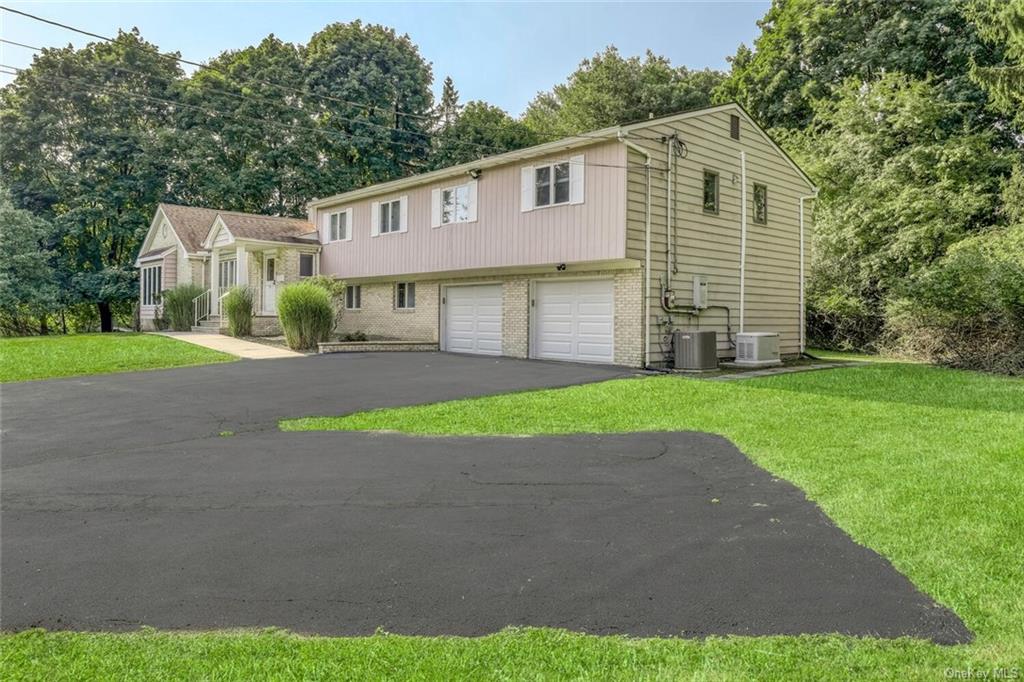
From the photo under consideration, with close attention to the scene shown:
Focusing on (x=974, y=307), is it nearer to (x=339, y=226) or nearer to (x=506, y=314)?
(x=506, y=314)

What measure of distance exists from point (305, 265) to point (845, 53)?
23.2m

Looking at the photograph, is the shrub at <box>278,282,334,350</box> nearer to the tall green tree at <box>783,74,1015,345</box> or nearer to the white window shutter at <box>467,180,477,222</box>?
the white window shutter at <box>467,180,477,222</box>

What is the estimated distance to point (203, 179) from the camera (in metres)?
30.9

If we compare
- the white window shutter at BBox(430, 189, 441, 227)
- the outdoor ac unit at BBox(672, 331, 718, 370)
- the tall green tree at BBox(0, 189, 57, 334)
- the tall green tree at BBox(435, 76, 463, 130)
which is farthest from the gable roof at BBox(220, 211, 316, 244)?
the tall green tree at BBox(435, 76, 463, 130)

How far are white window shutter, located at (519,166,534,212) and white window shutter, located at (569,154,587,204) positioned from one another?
4.02 ft

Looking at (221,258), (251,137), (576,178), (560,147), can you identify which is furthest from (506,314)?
(251,137)

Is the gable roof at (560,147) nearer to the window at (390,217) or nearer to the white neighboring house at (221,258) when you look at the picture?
the window at (390,217)

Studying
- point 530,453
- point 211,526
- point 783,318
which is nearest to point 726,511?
point 530,453

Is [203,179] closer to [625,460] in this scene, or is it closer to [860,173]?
[860,173]

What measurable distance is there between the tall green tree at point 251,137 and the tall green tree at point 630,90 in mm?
12695

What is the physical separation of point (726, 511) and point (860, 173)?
21.4 metres

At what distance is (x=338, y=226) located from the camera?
72.6 ft

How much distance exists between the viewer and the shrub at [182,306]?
74.9 ft

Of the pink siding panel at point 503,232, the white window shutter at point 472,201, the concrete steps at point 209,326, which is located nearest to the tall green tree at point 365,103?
the concrete steps at point 209,326
